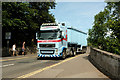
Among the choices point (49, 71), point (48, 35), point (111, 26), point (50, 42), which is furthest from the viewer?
point (48, 35)

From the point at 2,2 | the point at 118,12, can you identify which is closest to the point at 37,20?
the point at 2,2

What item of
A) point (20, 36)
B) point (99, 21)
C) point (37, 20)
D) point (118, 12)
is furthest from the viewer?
point (37, 20)

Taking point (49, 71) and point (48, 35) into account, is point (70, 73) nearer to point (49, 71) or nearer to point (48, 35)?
point (49, 71)

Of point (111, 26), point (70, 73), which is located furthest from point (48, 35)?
point (70, 73)

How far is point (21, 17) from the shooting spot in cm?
2544

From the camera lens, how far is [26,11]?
25375 mm

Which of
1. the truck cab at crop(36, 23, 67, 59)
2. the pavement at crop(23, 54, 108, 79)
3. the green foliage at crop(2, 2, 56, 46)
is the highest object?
the green foliage at crop(2, 2, 56, 46)

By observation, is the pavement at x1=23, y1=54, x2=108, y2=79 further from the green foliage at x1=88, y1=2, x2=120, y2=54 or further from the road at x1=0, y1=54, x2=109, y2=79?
the green foliage at x1=88, y1=2, x2=120, y2=54

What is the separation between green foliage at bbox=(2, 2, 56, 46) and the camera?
901 inches

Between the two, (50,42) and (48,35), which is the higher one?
(48,35)

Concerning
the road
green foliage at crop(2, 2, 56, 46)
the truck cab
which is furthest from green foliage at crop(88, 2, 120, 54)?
green foliage at crop(2, 2, 56, 46)

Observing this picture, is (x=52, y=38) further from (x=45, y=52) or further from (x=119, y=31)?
(x=119, y=31)

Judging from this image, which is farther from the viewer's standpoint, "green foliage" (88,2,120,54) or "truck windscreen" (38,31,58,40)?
"truck windscreen" (38,31,58,40)

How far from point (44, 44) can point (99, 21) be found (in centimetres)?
552
